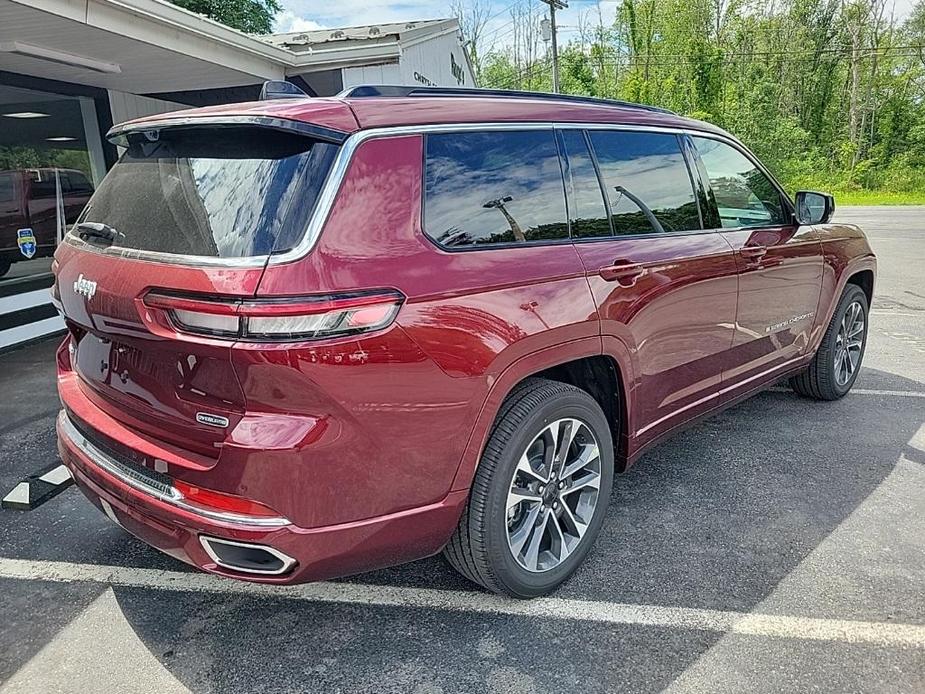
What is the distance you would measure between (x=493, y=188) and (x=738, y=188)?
2.01 metres

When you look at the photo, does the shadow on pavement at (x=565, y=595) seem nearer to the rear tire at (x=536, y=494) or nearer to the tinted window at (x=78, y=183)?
the rear tire at (x=536, y=494)

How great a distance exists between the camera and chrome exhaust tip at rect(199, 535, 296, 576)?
2.02 m

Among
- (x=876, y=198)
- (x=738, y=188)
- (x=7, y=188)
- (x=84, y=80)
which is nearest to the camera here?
(x=738, y=188)

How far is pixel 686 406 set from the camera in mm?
3420

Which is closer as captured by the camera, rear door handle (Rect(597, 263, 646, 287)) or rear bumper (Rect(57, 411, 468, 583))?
rear bumper (Rect(57, 411, 468, 583))

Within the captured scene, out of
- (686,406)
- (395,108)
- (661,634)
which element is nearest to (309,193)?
(395,108)

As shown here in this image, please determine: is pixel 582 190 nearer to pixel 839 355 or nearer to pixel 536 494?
pixel 536 494

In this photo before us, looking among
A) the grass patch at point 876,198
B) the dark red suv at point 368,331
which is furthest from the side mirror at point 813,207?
the grass patch at point 876,198

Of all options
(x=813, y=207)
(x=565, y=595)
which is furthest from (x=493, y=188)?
(x=813, y=207)

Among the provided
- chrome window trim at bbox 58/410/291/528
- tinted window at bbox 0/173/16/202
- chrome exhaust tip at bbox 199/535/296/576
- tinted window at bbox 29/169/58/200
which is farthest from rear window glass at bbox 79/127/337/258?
tinted window at bbox 29/169/58/200

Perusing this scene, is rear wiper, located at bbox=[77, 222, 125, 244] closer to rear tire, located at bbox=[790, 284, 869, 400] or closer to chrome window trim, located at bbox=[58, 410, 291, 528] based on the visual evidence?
chrome window trim, located at bbox=[58, 410, 291, 528]

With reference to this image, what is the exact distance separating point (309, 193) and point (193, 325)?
51 cm

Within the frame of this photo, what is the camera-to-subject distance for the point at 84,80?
805cm

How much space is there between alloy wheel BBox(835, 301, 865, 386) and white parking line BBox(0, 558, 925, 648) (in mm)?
2675
